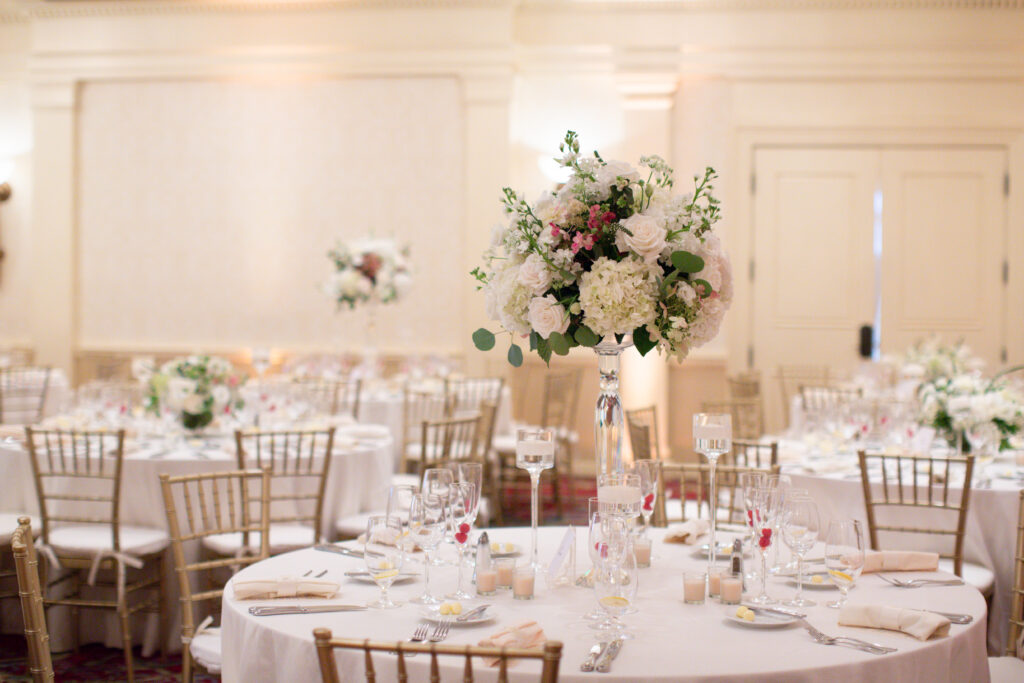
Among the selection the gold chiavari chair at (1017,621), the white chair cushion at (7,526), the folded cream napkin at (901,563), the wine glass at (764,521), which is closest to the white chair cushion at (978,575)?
the gold chiavari chair at (1017,621)

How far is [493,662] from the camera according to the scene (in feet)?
6.16

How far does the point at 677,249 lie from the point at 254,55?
24.4 feet

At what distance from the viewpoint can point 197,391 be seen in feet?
16.5

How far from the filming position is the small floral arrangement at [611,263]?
238 cm

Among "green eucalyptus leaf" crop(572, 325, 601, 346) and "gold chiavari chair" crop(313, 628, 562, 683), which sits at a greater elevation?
"green eucalyptus leaf" crop(572, 325, 601, 346)

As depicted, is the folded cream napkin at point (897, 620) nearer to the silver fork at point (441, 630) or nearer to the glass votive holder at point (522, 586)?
the glass votive holder at point (522, 586)

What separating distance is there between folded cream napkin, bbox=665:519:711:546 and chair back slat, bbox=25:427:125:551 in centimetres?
243

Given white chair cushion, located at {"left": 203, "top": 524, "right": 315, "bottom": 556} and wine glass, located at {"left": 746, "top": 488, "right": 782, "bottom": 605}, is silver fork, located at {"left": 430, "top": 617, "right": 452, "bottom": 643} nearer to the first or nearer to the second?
wine glass, located at {"left": 746, "top": 488, "right": 782, "bottom": 605}

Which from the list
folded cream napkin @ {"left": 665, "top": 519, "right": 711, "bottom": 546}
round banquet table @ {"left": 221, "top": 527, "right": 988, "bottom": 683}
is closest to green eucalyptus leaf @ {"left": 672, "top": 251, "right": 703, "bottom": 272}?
round banquet table @ {"left": 221, "top": 527, "right": 988, "bottom": 683}

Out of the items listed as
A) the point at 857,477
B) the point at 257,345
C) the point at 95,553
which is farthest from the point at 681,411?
the point at 95,553

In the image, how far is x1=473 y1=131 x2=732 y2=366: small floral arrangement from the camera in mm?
2379

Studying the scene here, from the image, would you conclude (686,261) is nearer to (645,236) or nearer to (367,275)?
(645,236)

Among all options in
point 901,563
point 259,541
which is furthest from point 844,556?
point 259,541

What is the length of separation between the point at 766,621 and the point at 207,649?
5.49ft
